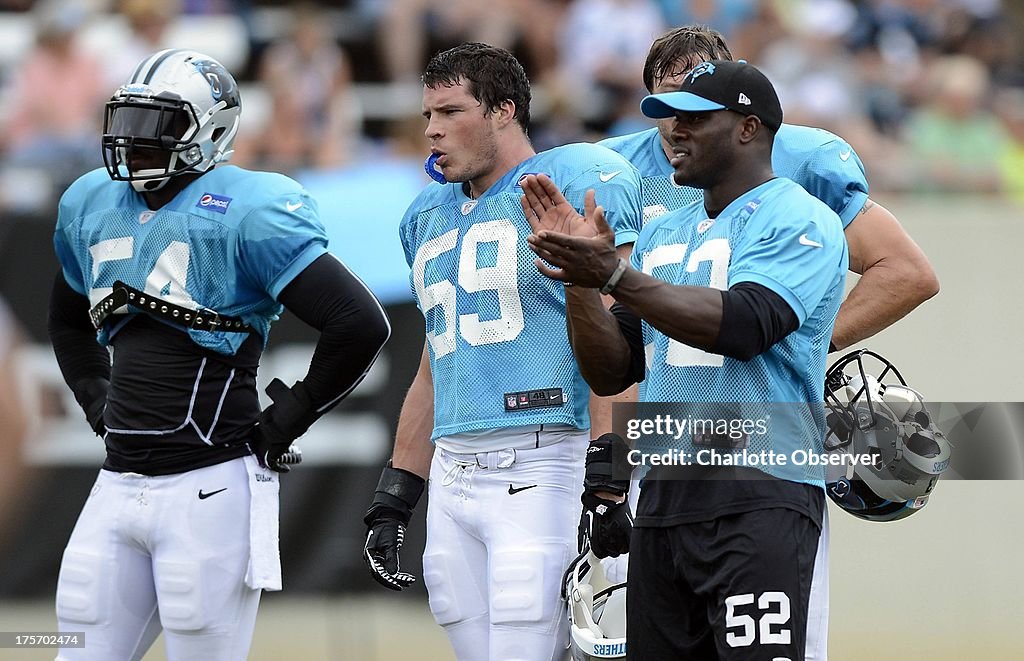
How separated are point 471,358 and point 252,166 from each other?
4.03 m

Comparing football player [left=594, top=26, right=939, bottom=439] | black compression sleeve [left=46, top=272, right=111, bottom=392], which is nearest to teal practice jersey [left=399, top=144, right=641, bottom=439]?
football player [left=594, top=26, right=939, bottom=439]

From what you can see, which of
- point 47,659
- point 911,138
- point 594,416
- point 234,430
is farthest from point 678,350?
point 911,138

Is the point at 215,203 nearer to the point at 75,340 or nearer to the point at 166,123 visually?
the point at 166,123

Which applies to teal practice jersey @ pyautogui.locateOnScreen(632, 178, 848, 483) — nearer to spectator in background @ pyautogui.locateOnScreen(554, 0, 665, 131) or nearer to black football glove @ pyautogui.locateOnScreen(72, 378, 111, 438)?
black football glove @ pyautogui.locateOnScreen(72, 378, 111, 438)

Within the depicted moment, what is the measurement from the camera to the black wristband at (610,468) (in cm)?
386

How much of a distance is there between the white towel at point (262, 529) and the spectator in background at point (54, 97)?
15.3 ft

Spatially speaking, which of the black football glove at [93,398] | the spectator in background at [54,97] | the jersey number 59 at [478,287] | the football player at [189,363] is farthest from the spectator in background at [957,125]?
the black football glove at [93,398]

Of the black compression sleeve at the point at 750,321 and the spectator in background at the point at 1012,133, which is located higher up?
the spectator in background at the point at 1012,133

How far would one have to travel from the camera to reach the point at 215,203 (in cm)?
429

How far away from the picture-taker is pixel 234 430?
430 centimetres

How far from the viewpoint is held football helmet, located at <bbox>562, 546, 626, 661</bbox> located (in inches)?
155

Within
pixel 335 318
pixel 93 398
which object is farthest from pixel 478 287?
pixel 93 398

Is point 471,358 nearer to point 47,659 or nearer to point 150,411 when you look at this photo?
point 150,411

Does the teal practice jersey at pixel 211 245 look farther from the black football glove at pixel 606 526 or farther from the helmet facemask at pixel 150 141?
the black football glove at pixel 606 526
